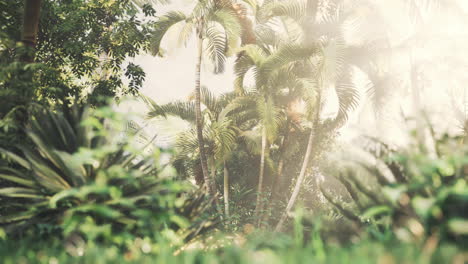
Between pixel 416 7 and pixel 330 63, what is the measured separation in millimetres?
7814

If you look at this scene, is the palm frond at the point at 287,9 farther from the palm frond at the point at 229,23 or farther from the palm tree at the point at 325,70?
the palm frond at the point at 229,23

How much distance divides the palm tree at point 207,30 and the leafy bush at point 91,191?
41.8ft

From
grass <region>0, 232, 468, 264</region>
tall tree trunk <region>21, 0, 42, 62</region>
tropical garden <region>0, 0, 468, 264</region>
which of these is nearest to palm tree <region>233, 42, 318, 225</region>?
tropical garden <region>0, 0, 468, 264</region>

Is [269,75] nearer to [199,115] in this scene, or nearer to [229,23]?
[229,23]

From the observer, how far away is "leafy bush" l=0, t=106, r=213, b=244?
2828 mm

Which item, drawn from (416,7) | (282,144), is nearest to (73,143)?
(282,144)

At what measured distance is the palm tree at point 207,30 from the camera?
53.4 ft

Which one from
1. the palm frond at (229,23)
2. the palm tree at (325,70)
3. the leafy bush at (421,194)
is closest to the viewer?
the leafy bush at (421,194)

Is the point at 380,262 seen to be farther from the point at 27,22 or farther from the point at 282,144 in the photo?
the point at 282,144

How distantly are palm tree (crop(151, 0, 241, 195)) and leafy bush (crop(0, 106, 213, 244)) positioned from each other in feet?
41.8

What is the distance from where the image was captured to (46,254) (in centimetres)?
249

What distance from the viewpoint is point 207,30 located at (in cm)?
1697

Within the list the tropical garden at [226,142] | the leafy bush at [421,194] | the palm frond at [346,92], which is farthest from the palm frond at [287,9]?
the leafy bush at [421,194]

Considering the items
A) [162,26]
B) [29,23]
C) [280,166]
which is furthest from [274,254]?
[280,166]
